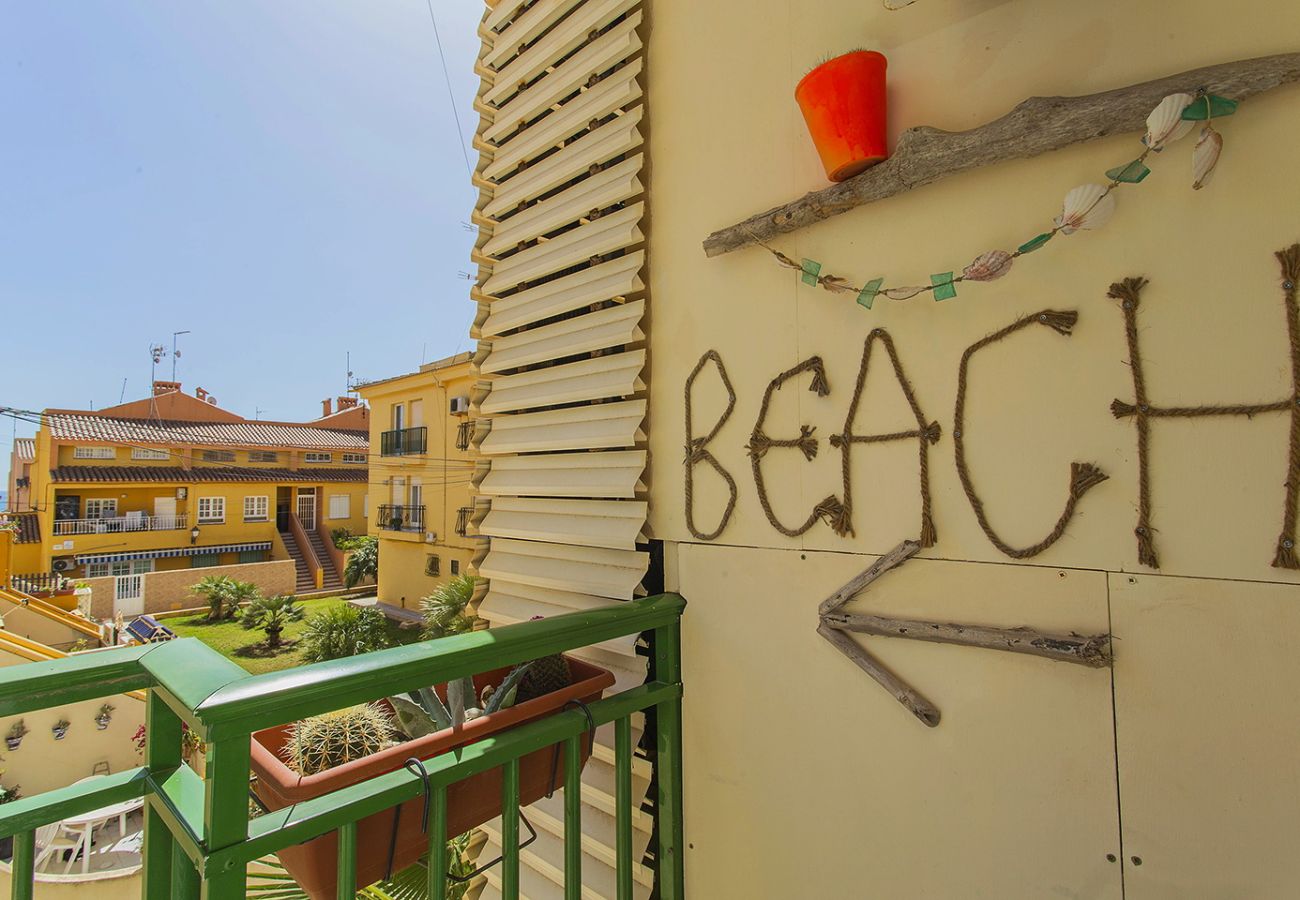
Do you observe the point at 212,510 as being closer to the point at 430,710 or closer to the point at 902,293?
the point at 430,710

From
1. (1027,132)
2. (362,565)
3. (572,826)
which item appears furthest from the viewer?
(362,565)

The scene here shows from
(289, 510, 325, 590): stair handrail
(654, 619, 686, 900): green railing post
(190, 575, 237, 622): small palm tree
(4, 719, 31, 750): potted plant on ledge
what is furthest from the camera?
(289, 510, 325, 590): stair handrail

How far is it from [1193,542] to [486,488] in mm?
1906

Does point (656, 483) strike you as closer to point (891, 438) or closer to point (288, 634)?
point (891, 438)

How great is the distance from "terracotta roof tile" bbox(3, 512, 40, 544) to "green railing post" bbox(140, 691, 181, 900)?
2312 centimetres

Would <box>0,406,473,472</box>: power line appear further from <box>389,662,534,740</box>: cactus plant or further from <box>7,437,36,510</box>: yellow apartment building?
<box>389,662,534,740</box>: cactus plant

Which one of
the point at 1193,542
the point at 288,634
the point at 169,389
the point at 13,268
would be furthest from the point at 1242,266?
the point at 13,268

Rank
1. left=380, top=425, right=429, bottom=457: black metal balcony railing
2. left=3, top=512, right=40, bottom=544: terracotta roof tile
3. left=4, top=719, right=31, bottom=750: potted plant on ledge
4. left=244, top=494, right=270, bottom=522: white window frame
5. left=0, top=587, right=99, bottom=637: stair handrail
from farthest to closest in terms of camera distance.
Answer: left=244, top=494, right=270, bottom=522: white window frame → left=3, top=512, right=40, bottom=544: terracotta roof tile → left=380, top=425, right=429, bottom=457: black metal balcony railing → left=0, top=587, right=99, bottom=637: stair handrail → left=4, top=719, right=31, bottom=750: potted plant on ledge

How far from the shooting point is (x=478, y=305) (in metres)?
2.31

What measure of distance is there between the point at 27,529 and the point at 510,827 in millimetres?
24019

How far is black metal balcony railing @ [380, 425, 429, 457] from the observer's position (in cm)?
1456

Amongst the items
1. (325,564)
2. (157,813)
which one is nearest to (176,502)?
(325,564)

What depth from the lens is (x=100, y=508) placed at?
718 inches

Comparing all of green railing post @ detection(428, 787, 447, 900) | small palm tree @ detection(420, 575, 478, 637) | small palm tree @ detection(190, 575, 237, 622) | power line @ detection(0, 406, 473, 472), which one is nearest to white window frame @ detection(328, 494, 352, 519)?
power line @ detection(0, 406, 473, 472)
